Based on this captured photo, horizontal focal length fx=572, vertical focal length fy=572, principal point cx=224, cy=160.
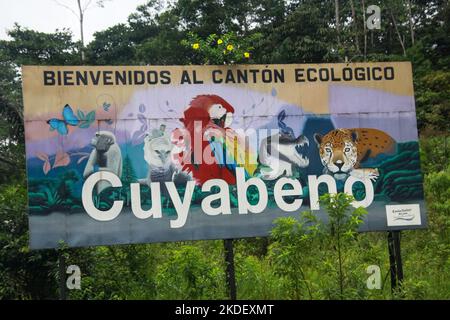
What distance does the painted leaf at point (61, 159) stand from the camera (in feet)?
24.0

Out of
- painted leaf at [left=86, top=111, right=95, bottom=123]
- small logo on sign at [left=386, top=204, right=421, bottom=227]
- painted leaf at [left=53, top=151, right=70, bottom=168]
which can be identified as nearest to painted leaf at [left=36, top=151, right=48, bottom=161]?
painted leaf at [left=53, top=151, right=70, bottom=168]

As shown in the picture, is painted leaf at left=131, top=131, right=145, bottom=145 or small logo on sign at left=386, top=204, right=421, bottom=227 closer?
painted leaf at left=131, top=131, right=145, bottom=145

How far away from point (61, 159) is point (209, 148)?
1929mm

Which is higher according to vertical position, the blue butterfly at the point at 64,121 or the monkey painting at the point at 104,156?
the blue butterfly at the point at 64,121

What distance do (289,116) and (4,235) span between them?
4917 mm

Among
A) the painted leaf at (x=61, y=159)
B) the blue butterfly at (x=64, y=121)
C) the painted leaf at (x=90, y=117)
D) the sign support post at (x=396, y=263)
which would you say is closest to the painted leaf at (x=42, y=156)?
the painted leaf at (x=61, y=159)

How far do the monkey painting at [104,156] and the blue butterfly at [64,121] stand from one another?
13.6 inches

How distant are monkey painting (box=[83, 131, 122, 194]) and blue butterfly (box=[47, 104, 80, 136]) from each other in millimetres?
346

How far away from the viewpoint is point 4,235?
9.12 meters

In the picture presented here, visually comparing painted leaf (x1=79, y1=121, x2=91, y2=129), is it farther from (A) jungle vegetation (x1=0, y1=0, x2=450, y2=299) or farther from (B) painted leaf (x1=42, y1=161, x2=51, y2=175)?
(A) jungle vegetation (x1=0, y1=0, x2=450, y2=299)

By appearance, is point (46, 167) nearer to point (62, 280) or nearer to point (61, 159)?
point (61, 159)

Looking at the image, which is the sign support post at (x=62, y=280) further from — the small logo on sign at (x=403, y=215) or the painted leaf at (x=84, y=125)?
the small logo on sign at (x=403, y=215)

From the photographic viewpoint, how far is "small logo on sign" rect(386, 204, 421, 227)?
7945 mm

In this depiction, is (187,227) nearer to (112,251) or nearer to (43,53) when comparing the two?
(112,251)
